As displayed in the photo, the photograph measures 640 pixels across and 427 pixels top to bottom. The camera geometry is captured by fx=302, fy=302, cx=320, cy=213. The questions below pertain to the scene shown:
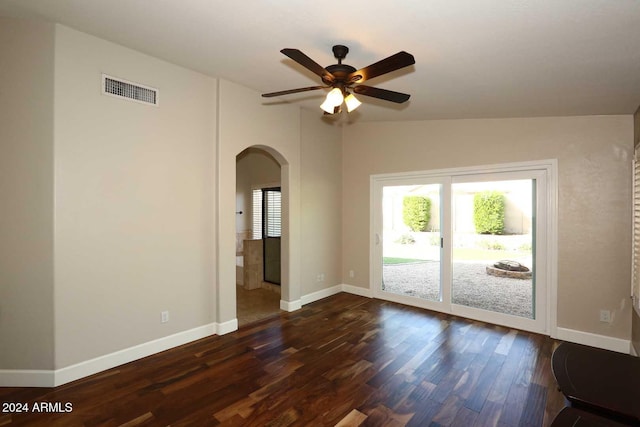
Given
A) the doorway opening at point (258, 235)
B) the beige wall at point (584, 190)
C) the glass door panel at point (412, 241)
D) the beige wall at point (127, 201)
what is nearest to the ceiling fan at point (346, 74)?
the beige wall at point (127, 201)

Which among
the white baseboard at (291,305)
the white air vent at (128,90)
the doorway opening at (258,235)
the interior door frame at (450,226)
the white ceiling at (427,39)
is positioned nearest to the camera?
the white ceiling at (427,39)

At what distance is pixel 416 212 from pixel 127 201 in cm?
379

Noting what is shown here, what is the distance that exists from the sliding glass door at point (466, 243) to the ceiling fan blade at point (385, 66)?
259cm

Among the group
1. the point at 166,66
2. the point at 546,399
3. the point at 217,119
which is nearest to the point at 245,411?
the point at 546,399

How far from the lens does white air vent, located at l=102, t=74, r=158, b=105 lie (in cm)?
279

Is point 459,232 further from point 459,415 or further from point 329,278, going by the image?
point 459,415

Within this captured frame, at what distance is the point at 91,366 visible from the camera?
2711 mm

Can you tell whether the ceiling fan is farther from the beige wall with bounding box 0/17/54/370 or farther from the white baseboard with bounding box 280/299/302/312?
the white baseboard with bounding box 280/299/302/312

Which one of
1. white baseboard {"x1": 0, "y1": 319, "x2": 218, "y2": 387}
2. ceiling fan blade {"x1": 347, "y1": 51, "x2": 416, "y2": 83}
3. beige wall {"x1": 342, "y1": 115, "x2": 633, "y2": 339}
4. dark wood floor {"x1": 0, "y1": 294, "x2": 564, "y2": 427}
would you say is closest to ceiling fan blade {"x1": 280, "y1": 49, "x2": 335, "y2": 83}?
ceiling fan blade {"x1": 347, "y1": 51, "x2": 416, "y2": 83}

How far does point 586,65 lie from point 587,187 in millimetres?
1739

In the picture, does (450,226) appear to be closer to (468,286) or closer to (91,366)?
(468,286)

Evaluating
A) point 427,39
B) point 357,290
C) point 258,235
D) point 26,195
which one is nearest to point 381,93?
point 427,39

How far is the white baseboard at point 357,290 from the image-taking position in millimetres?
5160

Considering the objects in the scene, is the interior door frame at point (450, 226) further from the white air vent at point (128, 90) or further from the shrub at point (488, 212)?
the white air vent at point (128, 90)
